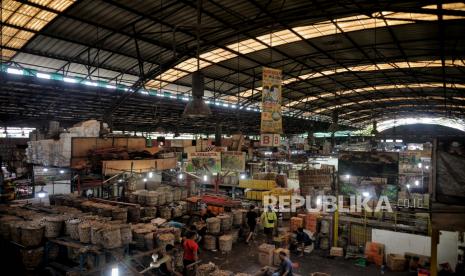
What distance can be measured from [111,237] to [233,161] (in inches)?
294

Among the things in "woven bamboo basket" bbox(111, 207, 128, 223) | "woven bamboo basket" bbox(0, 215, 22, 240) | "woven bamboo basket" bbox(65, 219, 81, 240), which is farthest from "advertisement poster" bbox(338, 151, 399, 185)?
"woven bamboo basket" bbox(0, 215, 22, 240)

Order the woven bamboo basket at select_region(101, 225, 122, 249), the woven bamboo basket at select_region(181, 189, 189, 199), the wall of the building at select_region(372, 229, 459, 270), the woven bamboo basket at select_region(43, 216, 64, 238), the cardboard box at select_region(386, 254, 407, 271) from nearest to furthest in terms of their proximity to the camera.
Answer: the woven bamboo basket at select_region(101, 225, 122, 249)
the woven bamboo basket at select_region(43, 216, 64, 238)
the wall of the building at select_region(372, 229, 459, 270)
the cardboard box at select_region(386, 254, 407, 271)
the woven bamboo basket at select_region(181, 189, 189, 199)

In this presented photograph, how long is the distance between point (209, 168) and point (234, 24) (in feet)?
23.1

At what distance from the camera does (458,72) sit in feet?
74.6

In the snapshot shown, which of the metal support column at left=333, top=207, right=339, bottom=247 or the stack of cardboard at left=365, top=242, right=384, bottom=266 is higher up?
the metal support column at left=333, top=207, right=339, bottom=247

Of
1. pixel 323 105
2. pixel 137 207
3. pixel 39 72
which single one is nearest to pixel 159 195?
pixel 137 207

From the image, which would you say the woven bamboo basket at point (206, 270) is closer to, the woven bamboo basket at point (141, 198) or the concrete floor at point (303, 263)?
the concrete floor at point (303, 263)

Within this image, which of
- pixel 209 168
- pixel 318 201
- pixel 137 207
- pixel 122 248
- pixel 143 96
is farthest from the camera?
pixel 143 96

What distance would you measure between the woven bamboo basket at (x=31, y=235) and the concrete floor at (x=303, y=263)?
5770 mm

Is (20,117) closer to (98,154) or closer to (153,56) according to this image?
(153,56)

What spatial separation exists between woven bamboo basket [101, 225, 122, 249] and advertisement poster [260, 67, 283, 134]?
655cm

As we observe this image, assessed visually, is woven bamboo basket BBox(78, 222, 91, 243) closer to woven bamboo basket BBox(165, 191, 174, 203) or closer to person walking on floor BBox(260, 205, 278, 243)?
woven bamboo basket BBox(165, 191, 174, 203)

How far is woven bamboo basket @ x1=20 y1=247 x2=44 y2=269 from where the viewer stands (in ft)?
28.1

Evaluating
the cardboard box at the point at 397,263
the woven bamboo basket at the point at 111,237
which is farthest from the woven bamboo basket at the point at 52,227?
the cardboard box at the point at 397,263
